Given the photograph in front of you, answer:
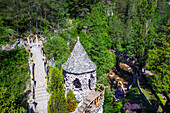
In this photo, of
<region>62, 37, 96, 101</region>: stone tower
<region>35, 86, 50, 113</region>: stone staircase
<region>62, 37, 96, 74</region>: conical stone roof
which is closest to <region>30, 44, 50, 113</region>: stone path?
<region>35, 86, 50, 113</region>: stone staircase

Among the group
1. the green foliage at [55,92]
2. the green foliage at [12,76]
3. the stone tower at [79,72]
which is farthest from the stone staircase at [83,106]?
the green foliage at [12,76]

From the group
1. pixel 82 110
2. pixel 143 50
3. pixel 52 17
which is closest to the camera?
pixel 82 110

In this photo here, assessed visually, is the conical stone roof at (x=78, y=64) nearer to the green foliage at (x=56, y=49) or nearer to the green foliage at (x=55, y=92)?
the green foliage at (x=55, y=92)

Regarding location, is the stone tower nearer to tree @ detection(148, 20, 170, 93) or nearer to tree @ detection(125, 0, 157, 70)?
tree @ detection(148, 20, 170, 93)

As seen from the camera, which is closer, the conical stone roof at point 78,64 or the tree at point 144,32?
the conical stone roof at point 78,64

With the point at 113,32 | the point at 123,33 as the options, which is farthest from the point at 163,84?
the point at 123,33

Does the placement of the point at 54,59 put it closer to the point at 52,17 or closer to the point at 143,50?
the point at 52,17
